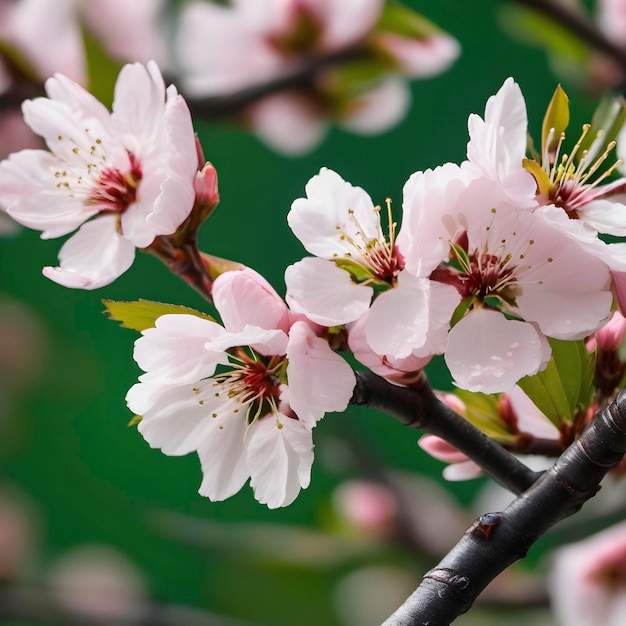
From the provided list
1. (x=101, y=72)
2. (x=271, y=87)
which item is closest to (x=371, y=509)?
(x=271, y=87)

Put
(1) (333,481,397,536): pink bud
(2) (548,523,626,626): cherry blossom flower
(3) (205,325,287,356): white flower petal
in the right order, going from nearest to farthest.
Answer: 1. (3) (205,325,287,356): white flower petal
2. (2) (548,523,626,626): cherry blossom flower
3. (1) (333,481,397,536): pink bud

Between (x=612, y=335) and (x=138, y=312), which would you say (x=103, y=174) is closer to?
(x=138, y=312)

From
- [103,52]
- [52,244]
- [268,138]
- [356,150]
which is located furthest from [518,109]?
[52,244]

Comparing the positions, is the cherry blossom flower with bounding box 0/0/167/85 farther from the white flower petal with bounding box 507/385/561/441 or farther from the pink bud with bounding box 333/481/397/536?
the pink bud with bounding box 333/481/397/536

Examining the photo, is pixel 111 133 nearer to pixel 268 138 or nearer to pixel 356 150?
pixel 268 138

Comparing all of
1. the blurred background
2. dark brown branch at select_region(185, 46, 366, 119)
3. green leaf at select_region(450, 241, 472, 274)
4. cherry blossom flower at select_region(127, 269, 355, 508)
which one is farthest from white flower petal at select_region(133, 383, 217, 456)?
the blurred background

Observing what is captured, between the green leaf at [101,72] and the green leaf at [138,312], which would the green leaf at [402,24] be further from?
the green leaf at [138,312]
